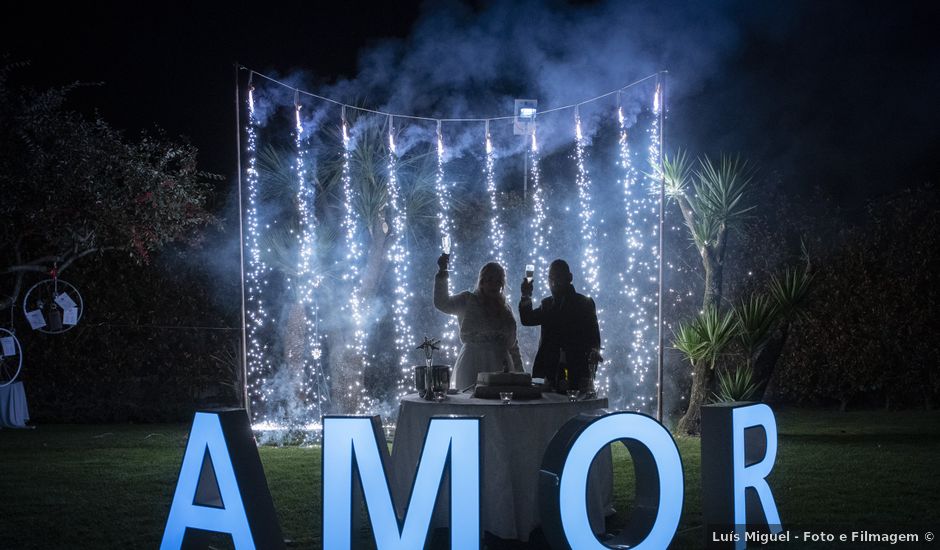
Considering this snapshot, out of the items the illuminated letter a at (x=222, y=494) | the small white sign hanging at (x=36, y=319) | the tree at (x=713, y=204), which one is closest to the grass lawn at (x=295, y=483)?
the illuminated letter a at (x=222, y=494)

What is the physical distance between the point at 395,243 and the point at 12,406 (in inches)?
194

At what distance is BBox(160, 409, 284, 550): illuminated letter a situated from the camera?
11.6 ft

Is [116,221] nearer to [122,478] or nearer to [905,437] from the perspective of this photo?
[122,478]

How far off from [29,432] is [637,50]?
7.90m

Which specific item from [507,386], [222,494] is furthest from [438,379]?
[222,494]

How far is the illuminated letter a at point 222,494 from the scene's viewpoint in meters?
3.55

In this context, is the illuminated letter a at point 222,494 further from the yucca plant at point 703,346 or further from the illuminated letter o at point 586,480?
the yucca plant at point 703,346

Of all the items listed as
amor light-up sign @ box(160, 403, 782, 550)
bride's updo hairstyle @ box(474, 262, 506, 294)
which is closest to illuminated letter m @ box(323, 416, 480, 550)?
amor light-up sign @ box(160, 403, 782, 550)

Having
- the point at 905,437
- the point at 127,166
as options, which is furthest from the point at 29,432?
the point at 905,437

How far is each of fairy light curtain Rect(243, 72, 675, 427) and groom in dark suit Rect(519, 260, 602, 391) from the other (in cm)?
299

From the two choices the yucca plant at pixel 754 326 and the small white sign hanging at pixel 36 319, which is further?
the small white sign hanging at pixel 36 319

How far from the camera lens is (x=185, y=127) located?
522 inches

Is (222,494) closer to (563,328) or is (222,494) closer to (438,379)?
(438,379)

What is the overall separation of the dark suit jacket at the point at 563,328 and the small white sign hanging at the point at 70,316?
6791 mm
